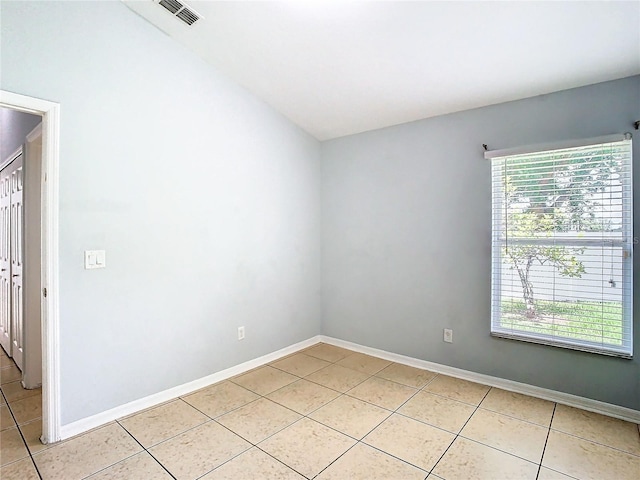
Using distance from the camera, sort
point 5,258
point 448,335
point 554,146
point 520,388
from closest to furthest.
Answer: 1. point 554,146
2. point 520,388
3. point 448,335
4. point 5,258

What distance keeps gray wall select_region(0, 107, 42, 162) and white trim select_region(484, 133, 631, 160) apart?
3639 mm

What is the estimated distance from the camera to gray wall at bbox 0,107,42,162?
9.37 ft

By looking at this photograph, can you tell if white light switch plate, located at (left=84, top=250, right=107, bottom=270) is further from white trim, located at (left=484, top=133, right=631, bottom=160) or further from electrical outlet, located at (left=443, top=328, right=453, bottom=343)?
white trim, located at (left=484, top=133, right=631, bottom=160)

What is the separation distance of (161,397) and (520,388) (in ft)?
9.27

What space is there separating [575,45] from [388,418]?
106 inches

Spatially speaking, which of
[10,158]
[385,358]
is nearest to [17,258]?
[10,158]

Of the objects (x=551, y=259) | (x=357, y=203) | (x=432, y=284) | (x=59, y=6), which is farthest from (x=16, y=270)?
(x=551, y=259)

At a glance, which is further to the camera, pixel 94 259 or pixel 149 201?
pixel 149 201

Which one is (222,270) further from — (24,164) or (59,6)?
(59,6)

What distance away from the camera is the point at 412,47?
237 cm

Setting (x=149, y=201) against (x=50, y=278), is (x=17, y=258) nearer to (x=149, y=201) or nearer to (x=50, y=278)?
(x=50, y=278)

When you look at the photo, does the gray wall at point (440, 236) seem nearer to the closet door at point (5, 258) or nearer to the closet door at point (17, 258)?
the closet door at point (17, 258)

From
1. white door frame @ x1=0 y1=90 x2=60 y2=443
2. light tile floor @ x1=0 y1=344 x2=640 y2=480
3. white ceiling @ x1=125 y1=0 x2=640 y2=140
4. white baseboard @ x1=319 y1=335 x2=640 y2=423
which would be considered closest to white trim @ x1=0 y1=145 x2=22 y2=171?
white door frame @ x1=0 y1=90 x2=60 y2=443

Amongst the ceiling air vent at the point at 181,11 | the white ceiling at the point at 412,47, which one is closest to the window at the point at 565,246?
the white ceiling at the point at 412,47
